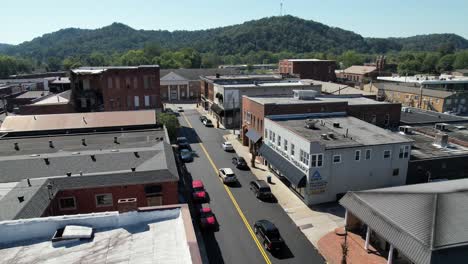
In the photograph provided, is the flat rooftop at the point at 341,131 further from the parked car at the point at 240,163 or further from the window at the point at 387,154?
the parked car at the point at 240,163

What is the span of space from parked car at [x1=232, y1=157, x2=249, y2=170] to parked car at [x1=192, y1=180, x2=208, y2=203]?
7809mm

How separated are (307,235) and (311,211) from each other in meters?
4.74

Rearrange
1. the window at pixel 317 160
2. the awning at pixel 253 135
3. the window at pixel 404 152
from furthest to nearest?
the awning at pixel 253 135 → the window at pixel 404 152 → the window at pixel 317 160

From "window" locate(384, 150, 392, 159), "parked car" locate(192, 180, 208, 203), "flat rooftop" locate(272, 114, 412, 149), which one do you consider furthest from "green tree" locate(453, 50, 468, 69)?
"parked car" locate(192, 180, 208, 203)

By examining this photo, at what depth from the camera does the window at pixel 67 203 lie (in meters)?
27.6

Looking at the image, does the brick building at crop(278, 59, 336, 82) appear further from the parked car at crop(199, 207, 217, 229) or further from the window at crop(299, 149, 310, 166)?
the parked car at crop(199, 207, 217, 229)

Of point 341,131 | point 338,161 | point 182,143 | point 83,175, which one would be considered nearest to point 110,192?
point 83,175

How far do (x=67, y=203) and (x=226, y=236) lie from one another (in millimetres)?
14029

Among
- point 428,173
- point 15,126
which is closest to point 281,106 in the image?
point 428,173

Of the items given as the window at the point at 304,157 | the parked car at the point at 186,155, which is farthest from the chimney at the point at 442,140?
the parked car at the point at 186,155

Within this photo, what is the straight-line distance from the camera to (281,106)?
48969 mm

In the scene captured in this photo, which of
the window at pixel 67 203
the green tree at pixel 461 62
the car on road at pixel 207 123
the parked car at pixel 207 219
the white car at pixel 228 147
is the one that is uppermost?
the green tree at pixel 461 62

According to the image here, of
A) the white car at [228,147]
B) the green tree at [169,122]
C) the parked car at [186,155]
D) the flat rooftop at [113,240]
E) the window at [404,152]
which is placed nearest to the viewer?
the flat rooftop at [113,240]

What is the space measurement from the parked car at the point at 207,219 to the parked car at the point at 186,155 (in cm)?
1804
